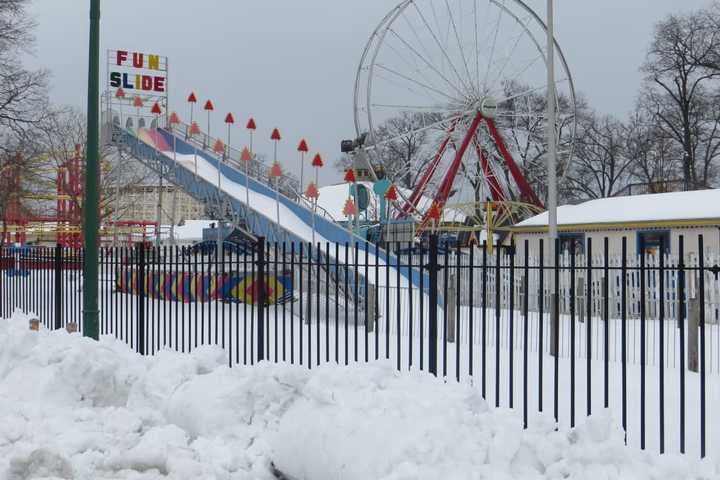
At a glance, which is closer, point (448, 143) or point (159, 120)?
point (159, 120)

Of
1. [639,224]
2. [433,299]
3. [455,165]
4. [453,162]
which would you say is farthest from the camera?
[453,162]

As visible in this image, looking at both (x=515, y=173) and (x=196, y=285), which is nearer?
(x=196, y=285)

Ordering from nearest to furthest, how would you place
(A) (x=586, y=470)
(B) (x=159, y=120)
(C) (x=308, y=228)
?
(A) (x=586, y=470) → (C) (x=308, y=228) → (B) (x=159, y=120)

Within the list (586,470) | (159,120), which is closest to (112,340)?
(586,470)

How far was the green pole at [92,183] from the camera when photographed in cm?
995

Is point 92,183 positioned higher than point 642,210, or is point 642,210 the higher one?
→ point 642,210

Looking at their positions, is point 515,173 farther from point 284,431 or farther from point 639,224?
point 284,431

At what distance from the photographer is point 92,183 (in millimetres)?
9992

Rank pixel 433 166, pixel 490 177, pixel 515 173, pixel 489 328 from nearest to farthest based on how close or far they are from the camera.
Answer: pixel 489 328, pixel 433 166, pixel 515 173, pixel 490 177

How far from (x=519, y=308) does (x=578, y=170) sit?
3869 centimetres

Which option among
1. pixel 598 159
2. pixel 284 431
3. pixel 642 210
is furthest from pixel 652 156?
pixel 284 431

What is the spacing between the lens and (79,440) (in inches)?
253

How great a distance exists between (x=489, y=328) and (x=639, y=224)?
9228 millimetres

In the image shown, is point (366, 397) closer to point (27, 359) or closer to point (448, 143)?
point (27, 359)
